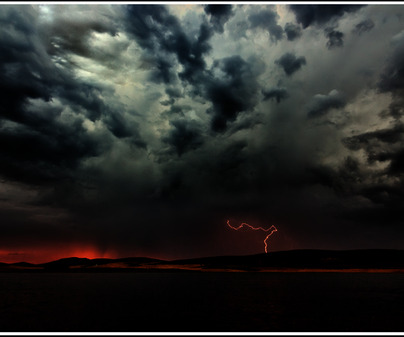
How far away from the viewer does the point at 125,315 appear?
49.8 meters

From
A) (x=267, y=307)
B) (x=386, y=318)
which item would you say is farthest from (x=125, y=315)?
(x=386, y=318)

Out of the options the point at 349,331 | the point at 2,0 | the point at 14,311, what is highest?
the point at 2,0

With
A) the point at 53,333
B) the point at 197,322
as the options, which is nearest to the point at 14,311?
the point at 53,333

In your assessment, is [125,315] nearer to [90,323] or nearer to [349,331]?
[90,323]

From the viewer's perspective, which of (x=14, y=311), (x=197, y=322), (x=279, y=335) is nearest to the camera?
(x=279, y=335)

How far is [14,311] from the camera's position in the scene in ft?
176

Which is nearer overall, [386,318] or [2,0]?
[2,0]

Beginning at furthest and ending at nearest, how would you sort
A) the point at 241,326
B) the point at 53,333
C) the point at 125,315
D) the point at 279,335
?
1. the point at 125,315
2. the point at 241,326
3. the point at 53,333
4. the point at 279,335

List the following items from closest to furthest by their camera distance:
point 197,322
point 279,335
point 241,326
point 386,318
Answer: point 279,335 → point 241,326 → point 197,322 → point 386,318

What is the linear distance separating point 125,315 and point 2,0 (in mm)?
41561

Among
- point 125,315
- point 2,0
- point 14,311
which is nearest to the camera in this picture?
point 2,0

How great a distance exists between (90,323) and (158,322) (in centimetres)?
851

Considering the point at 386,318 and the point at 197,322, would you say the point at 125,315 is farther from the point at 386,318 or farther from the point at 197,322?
the point at 386,318

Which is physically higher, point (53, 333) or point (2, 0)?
point (2, 0)
